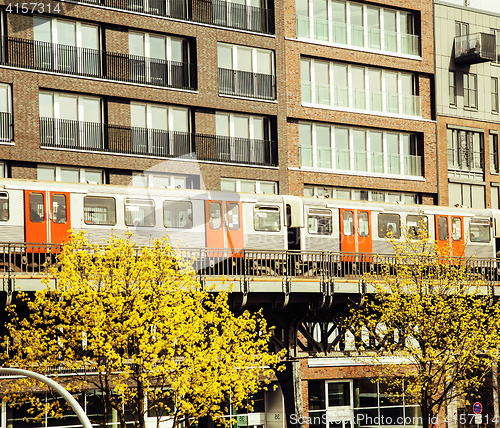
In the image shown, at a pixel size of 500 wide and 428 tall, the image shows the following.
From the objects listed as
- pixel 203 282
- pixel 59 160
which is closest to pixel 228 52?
pixel 59 160

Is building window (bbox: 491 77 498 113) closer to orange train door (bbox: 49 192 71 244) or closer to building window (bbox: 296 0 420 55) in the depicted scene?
building window (bbox: 296 0 420 55)

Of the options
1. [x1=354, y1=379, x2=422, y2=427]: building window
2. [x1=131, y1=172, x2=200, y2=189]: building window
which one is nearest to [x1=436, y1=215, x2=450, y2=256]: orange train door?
[x1=354, y1=379, x2=422, y2=427]: building window

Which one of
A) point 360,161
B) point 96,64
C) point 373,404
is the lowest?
point 373,404

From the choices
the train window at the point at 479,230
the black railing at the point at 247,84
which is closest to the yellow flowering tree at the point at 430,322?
the train window at the point at 479,230

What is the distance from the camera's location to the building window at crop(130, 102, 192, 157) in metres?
45.0

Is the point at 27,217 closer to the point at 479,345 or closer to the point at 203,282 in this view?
the point at 203,282

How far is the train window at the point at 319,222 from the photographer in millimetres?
39656

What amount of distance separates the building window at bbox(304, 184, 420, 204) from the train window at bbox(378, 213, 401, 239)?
7549mm

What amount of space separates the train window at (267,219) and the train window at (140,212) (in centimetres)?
489

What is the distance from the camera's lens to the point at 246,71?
4844 centimetres

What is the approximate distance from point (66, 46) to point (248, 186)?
12160 millimetres

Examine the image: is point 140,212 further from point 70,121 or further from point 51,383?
point 51,383

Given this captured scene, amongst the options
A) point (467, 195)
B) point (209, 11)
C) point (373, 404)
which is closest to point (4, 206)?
point (209, 11)

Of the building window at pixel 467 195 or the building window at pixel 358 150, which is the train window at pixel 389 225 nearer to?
the building window at pixel 358 150
